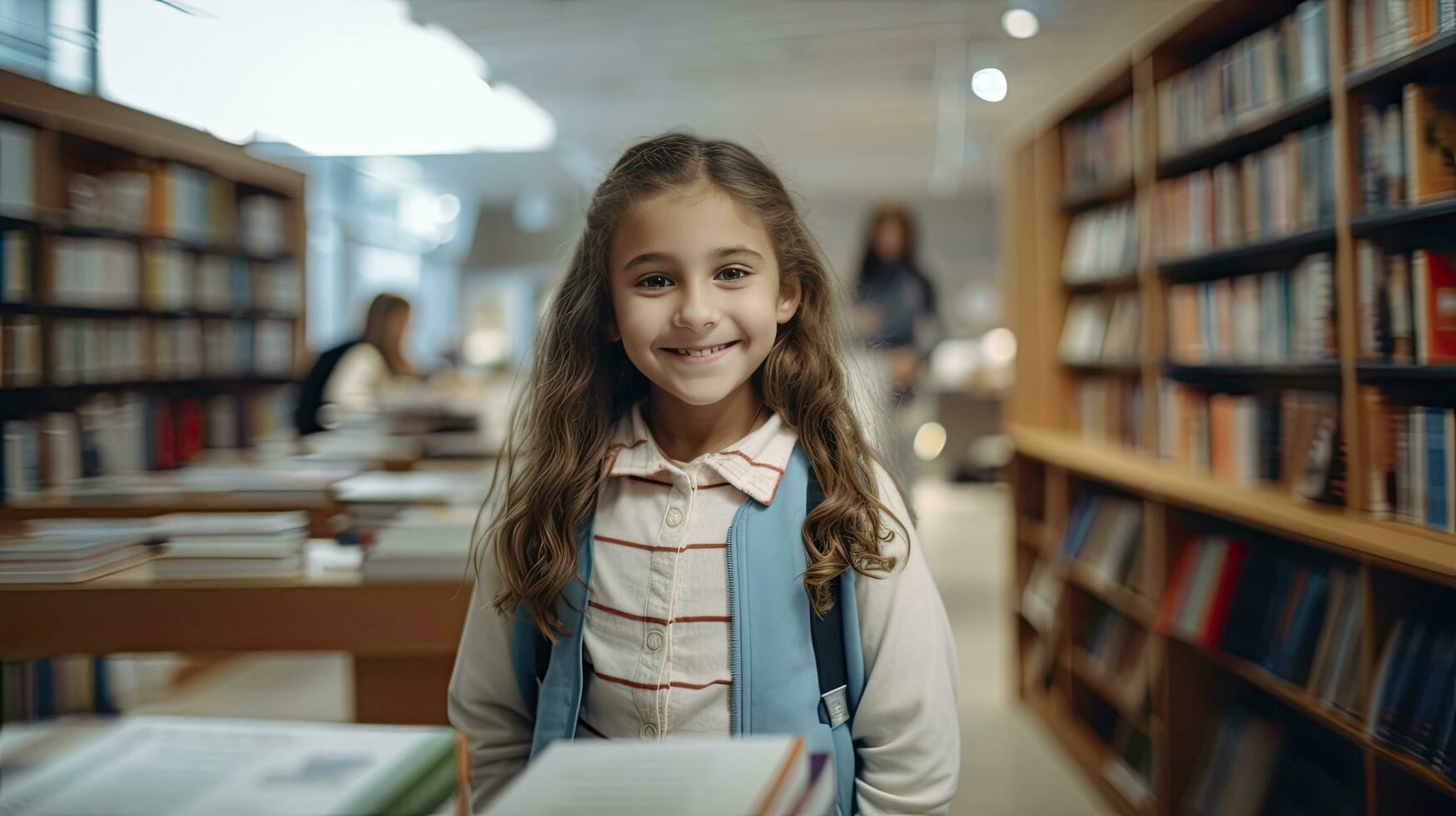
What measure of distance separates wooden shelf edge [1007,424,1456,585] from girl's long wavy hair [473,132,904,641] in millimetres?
838

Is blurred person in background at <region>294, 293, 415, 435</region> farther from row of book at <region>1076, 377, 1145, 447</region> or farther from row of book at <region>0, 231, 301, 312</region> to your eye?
row of book at <region>1076, 377, 1145, 447</region>

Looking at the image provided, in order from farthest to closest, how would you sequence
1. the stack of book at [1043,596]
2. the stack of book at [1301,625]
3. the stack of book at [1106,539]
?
the stack of book at [1043,596] → the stack of book at [1106,539] → the stack of book at [1301,625]

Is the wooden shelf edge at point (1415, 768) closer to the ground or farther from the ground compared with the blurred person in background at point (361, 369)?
closer to the ground

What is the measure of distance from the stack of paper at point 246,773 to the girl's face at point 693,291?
0.36 meters

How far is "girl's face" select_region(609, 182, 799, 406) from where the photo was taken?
79cm

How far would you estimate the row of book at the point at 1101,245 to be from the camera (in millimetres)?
2496

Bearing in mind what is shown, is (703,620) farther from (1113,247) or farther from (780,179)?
(1113,247)

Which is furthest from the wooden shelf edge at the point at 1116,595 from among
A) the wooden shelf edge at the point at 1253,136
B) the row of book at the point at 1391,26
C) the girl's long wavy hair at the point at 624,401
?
the girl's long wavy hair at the point at 624,401

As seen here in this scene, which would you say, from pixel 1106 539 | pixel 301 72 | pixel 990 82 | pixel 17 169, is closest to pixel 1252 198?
pixel 1106 539

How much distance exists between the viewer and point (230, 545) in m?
1.07

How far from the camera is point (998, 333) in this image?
25.7 feet

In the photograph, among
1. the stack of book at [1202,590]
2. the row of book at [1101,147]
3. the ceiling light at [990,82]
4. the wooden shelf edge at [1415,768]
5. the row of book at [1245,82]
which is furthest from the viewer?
the row of book at [1101,147]

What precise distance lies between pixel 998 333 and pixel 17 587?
7.61 metres

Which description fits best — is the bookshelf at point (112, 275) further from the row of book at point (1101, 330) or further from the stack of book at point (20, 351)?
the row of book at point (1101, 330)
